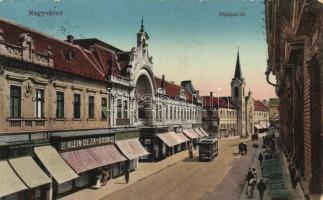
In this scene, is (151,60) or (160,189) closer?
(160,189)

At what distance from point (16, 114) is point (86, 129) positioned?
776cm

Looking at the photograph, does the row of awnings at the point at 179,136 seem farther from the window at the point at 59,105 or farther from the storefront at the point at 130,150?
the window at the point at 59,105

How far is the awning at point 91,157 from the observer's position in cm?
2428

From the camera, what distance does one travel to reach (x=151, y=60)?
140ft

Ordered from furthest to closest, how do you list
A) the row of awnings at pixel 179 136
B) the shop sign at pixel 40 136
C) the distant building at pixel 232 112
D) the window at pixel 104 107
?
the distant building at pixel 232 112 < the row of awnings at pixel 179 136 < the window at pixel 104 107 < the shop sign at pixel 40 136

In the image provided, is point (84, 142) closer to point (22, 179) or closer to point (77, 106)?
point (77, 106)

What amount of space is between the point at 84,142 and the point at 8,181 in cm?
931

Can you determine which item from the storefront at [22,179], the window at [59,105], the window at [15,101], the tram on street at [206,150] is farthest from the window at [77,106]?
the tram on street at [206,150]

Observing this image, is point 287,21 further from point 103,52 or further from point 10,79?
point 103,52

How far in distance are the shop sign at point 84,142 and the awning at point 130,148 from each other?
1.35 meters

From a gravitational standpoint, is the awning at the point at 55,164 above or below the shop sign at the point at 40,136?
below

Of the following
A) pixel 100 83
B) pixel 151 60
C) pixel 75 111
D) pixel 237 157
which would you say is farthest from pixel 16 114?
pixel 237 157

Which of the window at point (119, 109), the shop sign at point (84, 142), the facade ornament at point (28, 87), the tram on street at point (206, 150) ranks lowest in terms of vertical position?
the tram on street at point (206, 150)

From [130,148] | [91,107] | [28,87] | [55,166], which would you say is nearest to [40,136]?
[55,166]
